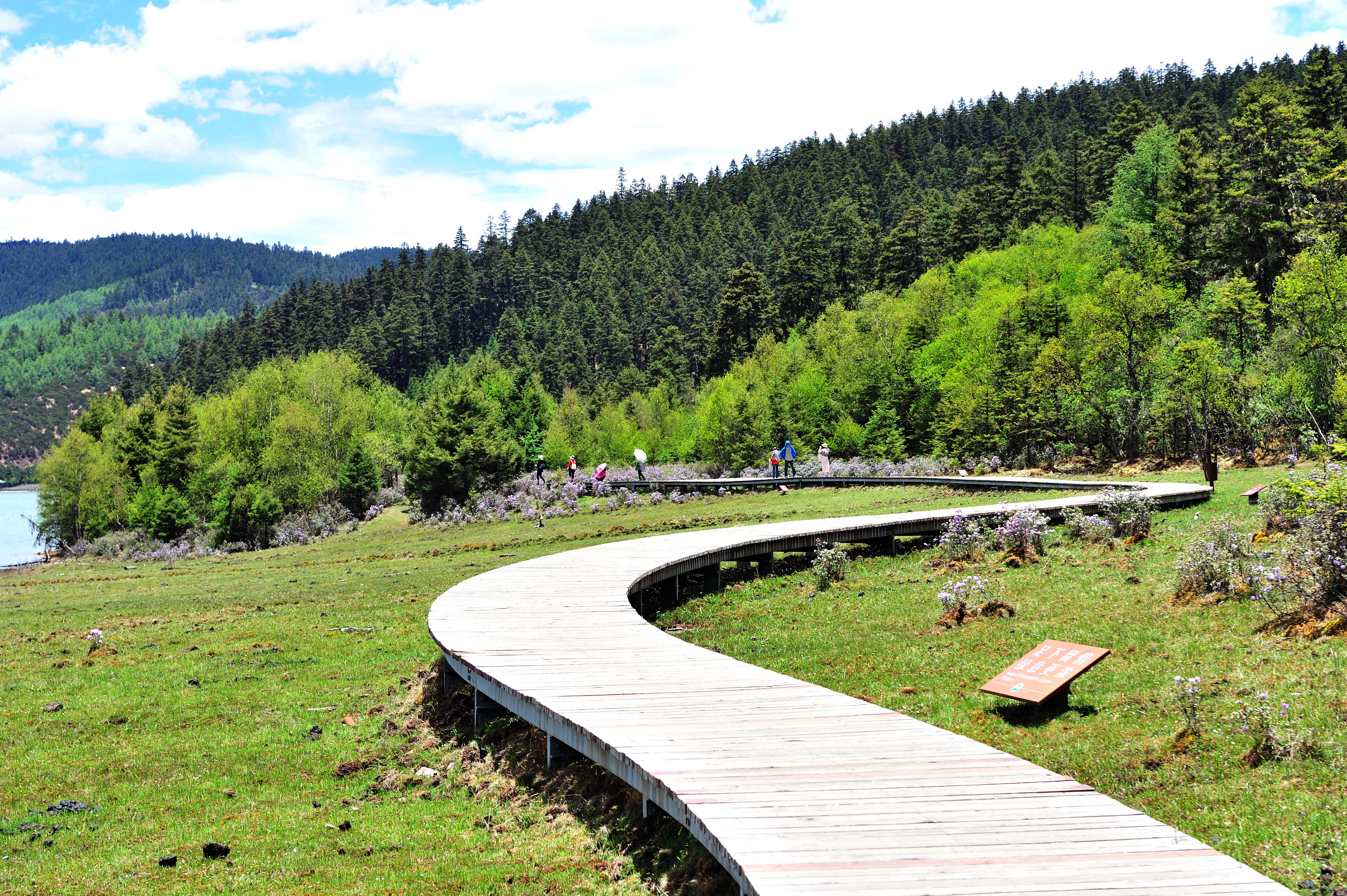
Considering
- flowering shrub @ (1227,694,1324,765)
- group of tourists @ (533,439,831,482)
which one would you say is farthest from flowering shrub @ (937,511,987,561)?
group of tourists @ (533,439,831,482)

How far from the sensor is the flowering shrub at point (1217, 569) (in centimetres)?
1220

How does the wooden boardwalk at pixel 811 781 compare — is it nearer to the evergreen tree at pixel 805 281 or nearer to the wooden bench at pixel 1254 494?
the wooden bench at pixel 1254 494

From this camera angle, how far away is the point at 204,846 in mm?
7836

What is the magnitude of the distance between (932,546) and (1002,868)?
17488 mm

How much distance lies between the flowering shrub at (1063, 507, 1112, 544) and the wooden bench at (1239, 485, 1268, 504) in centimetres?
304

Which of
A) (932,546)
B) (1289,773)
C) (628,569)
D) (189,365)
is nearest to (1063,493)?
(932,546)

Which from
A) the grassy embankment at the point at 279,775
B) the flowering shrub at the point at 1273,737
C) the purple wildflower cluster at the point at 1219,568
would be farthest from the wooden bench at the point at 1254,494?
the grassy embankment at the point at 279,775

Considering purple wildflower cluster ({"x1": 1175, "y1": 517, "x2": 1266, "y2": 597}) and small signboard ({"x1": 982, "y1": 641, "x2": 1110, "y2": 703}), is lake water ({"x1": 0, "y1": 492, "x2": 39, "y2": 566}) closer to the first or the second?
small signboard ({"x1": 982, "y1": 641, "x2": 1110, "y2": 703})

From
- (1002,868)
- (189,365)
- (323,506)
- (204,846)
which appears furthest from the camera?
(189,365)

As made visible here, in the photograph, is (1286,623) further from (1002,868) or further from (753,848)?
(753,848)

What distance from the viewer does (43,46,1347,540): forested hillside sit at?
43.0m

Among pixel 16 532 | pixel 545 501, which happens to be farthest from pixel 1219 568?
pixel 16 532

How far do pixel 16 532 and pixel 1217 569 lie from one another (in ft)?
429

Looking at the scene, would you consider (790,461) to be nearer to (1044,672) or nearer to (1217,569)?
(1217,569)
